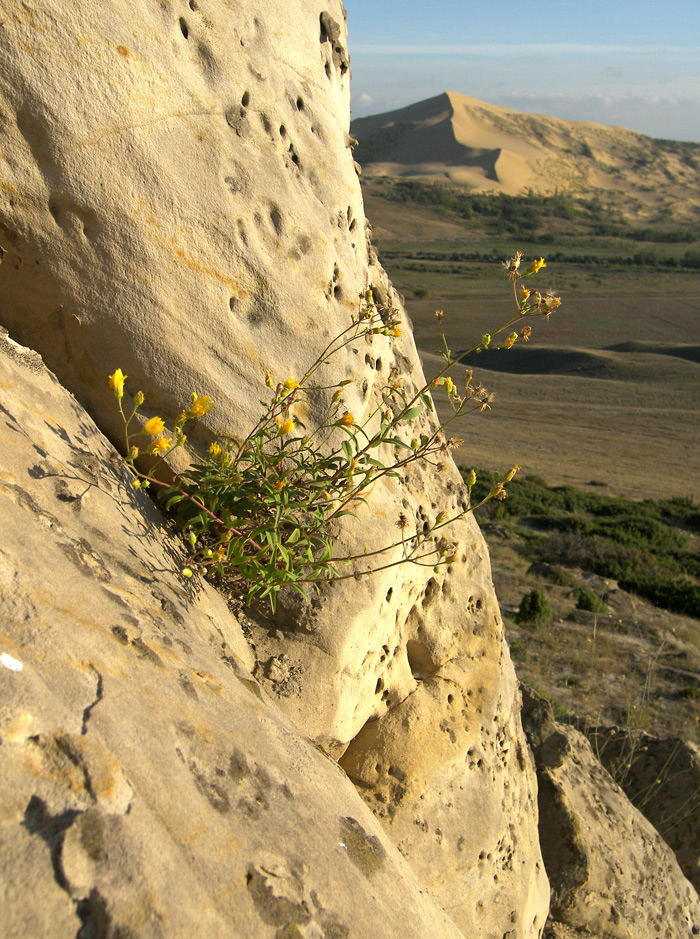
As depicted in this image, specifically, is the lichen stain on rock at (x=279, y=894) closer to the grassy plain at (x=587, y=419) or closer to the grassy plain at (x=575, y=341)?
the grassy plain at (x=587, y=419)

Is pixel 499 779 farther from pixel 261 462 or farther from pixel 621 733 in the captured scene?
pixel 621 733

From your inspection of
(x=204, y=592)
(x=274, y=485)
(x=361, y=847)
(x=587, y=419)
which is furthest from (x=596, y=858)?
(x=587, y=419)

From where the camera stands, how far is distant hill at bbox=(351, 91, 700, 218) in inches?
3789

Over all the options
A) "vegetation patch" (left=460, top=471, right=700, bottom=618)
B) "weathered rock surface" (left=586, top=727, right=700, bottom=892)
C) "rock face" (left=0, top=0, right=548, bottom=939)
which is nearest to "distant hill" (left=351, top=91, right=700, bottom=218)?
"vegetation patch" (left=460, top=471, right=700, bottom=618)

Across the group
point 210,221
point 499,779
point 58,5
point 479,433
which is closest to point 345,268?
point 210,221

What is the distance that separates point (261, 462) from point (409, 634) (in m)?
1.14

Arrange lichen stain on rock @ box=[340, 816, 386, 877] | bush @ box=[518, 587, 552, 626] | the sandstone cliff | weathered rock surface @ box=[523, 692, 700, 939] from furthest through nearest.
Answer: bush @ box=[518, 587, 552, 626], weathered rock surface @ box=[523, 692, 700, 939], lichen stain on rock @ box=[340, 816, 386, 877], the sandstone cliff

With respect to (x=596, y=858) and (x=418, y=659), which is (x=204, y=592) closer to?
(x=418, y=659)

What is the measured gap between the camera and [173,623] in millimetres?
1807

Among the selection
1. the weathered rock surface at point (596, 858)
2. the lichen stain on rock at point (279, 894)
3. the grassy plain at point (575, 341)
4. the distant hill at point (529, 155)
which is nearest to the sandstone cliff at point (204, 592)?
the lichen stain on rock at point (279, 894)

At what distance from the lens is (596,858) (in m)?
3.78

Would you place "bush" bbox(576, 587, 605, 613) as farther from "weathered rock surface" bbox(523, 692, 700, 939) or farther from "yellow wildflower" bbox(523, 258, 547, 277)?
"yellow wildflower" bbox(523, 258, 547, 277)

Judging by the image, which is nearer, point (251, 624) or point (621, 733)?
point (251, 624)

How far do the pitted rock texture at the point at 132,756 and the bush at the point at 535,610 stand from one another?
22.4 feet
